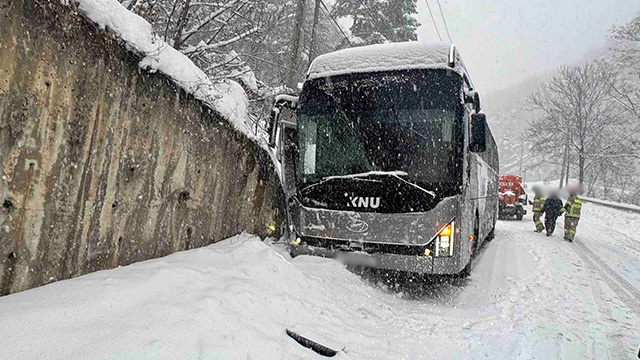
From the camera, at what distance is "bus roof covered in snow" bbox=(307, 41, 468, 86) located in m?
4.73

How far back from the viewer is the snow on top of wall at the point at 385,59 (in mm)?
4773

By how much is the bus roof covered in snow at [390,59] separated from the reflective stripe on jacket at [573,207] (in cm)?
861

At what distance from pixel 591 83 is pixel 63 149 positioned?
122 feet

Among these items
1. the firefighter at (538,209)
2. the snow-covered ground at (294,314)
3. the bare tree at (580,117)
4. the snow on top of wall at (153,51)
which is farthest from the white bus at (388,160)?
the bare tree at (580,117)

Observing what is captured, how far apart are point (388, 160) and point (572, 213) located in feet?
31.0

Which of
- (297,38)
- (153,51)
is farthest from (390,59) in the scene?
(297,38)

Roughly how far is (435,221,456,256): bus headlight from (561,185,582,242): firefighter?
29.2 feet

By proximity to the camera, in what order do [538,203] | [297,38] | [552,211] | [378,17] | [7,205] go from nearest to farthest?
[7,205], [297,38], [552,211], [538,203], [378,17]

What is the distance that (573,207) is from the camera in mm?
11156

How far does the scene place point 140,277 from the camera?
2.90 metres

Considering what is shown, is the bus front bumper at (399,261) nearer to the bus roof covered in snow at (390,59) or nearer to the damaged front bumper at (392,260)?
the damaged front bumper at (392,260)

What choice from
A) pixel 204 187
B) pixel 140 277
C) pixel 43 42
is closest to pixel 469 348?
pixel 140 277

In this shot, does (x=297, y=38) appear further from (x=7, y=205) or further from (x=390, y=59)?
(x=7, y=205)

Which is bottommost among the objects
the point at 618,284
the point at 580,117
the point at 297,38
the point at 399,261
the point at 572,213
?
the point at 618,284
